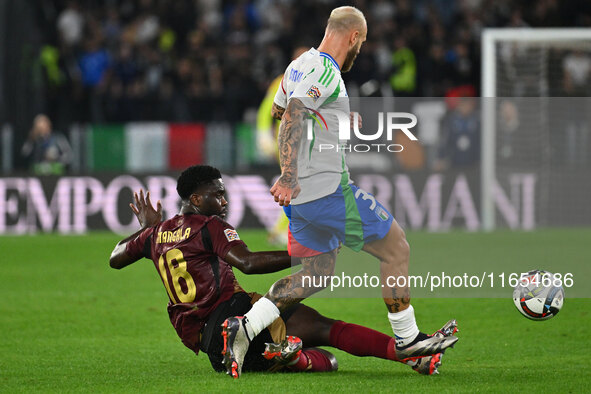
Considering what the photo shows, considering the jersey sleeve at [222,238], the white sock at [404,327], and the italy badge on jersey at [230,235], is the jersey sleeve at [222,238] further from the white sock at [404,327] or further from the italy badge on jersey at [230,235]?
the white sock at [404,327]

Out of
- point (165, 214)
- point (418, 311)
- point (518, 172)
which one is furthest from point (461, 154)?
point (418, 311)

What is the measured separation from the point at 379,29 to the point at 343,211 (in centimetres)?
1579

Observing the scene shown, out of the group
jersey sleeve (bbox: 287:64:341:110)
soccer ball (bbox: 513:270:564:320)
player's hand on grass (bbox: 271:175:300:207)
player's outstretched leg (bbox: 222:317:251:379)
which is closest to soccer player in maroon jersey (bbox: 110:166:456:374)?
player's outstretched leg (bbox: 222:317:251:379)

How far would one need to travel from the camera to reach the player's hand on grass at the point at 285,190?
571 cm

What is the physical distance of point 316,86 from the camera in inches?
227

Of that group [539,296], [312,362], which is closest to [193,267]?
[312,362]

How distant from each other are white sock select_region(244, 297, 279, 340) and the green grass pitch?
11.4 inches

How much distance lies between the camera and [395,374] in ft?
19.8

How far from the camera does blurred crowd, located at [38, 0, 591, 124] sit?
2028 cm

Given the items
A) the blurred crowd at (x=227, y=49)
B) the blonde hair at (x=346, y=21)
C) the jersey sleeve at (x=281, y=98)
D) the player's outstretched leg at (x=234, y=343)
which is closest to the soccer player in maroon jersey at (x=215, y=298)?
the player's outstretched leg at (x=234, y=343)

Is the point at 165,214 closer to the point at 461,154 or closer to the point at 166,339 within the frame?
the point at 461,154

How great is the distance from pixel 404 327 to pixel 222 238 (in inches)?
43.6

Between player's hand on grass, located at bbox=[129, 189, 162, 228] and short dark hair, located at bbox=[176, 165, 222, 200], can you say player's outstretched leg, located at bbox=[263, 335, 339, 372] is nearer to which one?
short dark hair, located at bbox=[176, 165, 222, 200]

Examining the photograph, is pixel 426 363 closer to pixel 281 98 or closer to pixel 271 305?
pixel 271 305
